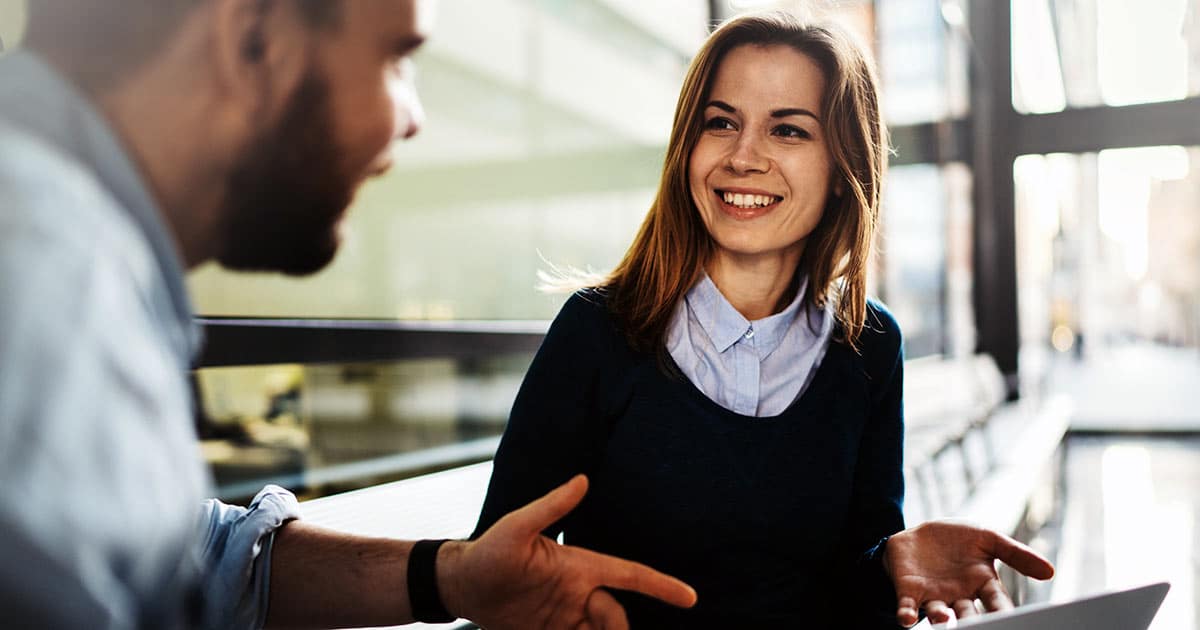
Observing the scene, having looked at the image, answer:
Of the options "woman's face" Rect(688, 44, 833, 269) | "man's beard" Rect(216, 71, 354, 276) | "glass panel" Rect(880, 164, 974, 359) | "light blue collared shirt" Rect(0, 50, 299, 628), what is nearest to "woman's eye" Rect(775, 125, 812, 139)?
"woman's face" Rect(688, 44, 833, 269)

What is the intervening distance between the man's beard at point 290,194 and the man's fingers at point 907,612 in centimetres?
82

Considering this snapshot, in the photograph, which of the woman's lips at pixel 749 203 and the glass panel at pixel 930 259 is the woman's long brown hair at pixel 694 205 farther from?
the glass panel at pixel 930 259

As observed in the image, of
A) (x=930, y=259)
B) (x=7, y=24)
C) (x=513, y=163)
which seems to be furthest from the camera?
(x=930, y=259)

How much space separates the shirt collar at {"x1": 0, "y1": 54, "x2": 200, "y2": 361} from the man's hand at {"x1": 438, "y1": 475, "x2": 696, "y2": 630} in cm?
40

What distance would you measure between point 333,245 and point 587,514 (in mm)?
761

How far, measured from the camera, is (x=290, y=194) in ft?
1.84

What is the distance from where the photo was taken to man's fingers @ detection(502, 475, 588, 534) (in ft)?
2.54

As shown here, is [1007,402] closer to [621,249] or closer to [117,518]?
[621,249]

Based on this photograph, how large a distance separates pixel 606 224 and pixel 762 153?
7.55 ft

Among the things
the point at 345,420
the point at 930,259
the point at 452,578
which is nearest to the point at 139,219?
the point at 452,578

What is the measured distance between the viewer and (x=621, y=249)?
3760 millimetres

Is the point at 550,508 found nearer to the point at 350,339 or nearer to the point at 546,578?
the point at 546,578

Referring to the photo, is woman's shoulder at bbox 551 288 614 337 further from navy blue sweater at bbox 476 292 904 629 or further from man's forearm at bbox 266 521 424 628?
man's forearm at bbox 266 521 424 628

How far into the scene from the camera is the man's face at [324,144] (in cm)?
54
